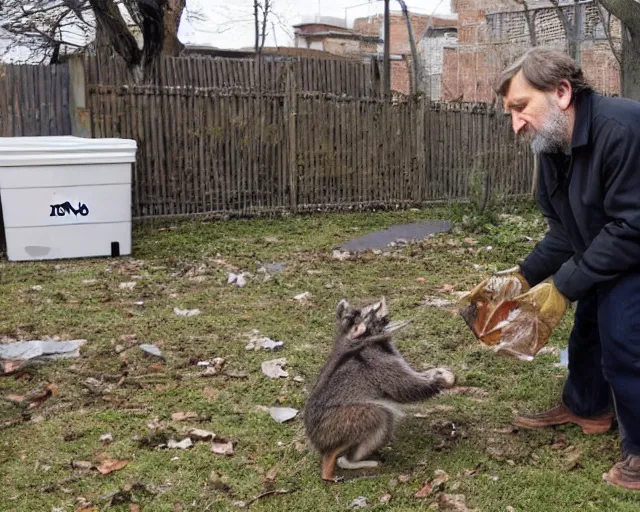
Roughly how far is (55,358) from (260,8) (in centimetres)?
A: 2484

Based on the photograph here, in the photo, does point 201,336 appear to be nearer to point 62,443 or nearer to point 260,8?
point 62,443

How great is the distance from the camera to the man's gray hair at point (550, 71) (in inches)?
133

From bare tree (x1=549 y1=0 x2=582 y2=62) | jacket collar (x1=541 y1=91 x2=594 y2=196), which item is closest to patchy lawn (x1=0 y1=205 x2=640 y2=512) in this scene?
jacket collar (x1=541 y1=91 x2=594 y2=196)

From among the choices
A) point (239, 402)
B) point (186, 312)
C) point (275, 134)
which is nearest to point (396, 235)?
point (275, 134)

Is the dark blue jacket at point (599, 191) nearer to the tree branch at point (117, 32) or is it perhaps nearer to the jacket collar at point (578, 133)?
the jacket collar at point (578, 133)

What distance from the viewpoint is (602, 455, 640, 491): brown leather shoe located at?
3.52m

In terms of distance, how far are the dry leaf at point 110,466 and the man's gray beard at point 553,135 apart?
2616 millimetres

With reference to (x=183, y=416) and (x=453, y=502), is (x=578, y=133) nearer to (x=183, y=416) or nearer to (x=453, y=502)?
(x=453, y=502)

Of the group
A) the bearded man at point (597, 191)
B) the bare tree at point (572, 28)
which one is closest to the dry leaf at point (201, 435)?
the bearded man at point (597, 191)

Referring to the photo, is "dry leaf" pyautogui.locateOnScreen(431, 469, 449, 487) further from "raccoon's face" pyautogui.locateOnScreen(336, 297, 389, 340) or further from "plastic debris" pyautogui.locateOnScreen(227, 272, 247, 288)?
"plastic debris" pyautogui.locateOnScreen(227, 272, 247, 288)

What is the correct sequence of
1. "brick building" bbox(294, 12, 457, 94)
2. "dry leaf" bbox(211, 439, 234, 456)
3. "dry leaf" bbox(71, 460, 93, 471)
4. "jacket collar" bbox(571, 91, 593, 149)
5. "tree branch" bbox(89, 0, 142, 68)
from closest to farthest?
"jacket collar" bbox(571, 91, 593, 149), "dry leaf" bbox(71, 460, 93, 471), "dry leaf" bbox(211, 439, 234, 456), "tree branch" bbox(89, 0, 142, 68), "brick building" bbox(294, 12, 457, 94)

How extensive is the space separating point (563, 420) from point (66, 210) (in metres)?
6.45

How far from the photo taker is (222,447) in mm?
4133

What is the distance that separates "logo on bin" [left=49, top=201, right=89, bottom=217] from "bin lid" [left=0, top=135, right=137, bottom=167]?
1.62 ft
